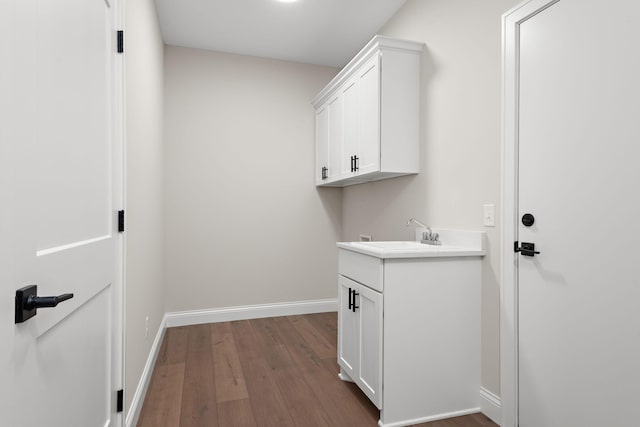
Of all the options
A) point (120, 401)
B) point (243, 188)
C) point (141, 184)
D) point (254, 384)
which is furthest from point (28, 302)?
point (243, 188)

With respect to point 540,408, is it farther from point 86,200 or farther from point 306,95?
point 306,95

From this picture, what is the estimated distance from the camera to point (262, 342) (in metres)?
3.00

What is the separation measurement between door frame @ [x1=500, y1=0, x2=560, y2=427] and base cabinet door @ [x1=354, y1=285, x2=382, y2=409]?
0.66m

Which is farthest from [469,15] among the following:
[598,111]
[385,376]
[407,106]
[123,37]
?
[385,376]

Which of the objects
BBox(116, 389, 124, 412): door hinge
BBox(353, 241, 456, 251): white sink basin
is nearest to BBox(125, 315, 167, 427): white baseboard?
BBox(116, 389, 124, 412): door hinge

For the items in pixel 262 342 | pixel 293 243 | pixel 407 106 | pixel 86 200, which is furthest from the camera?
pixel 293 243

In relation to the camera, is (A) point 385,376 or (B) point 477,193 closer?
(A) point 385,376

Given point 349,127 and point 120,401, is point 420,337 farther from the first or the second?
point 349,127

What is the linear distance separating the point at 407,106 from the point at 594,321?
175 cm

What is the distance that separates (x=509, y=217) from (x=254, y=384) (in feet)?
6.13

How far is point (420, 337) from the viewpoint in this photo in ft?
6.15

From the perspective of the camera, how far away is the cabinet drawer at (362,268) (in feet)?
6.15

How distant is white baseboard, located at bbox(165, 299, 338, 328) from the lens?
345 cm

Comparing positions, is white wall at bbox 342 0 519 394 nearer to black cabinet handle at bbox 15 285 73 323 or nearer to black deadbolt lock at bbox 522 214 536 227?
black deadbolt lock at bbox 522 214 536 227
